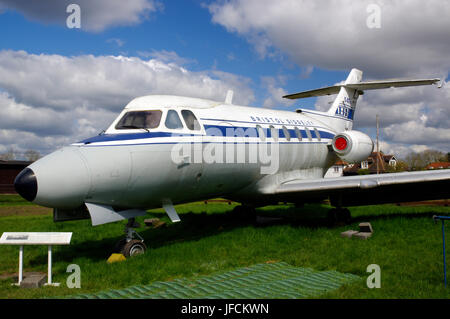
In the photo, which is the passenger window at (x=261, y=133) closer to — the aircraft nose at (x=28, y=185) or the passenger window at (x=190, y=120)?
the passenger window at (x=190, y=120)

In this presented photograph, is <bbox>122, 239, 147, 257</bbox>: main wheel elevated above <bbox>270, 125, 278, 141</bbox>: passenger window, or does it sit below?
below

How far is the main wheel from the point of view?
7.85m

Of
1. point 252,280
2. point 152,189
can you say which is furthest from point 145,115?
point 252,280

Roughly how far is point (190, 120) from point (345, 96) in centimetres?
1065

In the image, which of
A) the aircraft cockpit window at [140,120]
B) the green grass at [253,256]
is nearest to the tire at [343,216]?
the green grass at [253,256]

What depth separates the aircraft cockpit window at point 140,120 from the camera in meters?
7.86

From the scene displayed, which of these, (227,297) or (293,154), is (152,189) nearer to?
(227,297)

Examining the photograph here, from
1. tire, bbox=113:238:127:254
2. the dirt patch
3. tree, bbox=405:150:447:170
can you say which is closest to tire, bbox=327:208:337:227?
tire, bbox=113:238:127:254

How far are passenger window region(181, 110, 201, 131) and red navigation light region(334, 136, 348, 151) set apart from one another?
23.8ft

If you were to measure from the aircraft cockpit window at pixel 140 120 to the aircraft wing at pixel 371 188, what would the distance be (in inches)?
182

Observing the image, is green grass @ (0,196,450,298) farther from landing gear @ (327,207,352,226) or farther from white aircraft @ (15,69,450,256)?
white aircraft @ (15,69,450,256)

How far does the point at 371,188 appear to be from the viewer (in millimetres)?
10594
